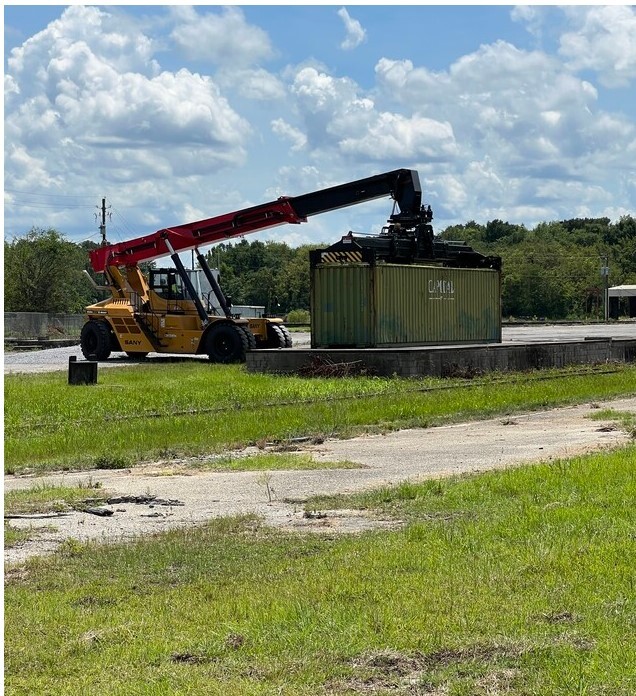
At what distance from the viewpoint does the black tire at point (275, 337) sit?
33.8m

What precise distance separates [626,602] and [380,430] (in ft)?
40.5

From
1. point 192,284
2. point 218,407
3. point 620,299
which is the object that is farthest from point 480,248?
point 218,407

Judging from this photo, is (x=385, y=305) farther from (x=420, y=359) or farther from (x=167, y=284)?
(x=167, y=284)

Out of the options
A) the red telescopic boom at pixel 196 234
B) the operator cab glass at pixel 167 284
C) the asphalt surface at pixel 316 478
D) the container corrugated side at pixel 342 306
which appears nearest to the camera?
the asphalt surface at pixel 316 478

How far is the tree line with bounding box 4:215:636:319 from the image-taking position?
274ft

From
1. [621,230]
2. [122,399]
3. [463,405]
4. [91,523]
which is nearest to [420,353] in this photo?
[463,405]

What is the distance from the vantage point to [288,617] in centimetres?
674

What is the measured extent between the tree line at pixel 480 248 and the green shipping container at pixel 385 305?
21.1m

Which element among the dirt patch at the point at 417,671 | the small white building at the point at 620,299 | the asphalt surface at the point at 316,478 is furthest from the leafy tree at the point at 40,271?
the dirt patch at the point at 417,671

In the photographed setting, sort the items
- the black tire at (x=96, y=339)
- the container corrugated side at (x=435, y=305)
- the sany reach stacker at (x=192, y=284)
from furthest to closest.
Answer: the black tire at (x=96, y=339) → the sany reach stacker at (x=192, y=284) → the container corrugated side at (x=435, y=305)

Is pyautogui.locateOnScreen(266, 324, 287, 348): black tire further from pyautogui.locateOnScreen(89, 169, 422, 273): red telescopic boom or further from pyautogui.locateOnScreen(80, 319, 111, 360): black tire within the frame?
pyautogui.locateOnScreen(80, 319, 111, 360): black tire

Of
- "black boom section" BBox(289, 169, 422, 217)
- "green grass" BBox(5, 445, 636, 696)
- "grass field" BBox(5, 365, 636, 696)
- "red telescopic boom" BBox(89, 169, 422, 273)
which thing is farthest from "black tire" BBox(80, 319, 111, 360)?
"green grass" BBox(5, 445, 636, 696)

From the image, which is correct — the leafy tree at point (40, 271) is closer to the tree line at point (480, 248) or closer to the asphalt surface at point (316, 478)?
→ the tree line at point (480, 248)

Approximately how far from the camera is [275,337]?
33938mm
